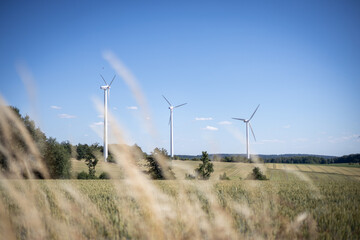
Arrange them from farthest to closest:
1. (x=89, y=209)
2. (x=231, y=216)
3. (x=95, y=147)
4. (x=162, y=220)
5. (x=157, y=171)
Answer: (x=95, y=147) < (x=157, y=171) < (x=89, y=209) < (x=231, y=216) < (x=162, y=220)

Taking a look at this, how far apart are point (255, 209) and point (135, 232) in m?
3.19

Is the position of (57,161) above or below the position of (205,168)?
above

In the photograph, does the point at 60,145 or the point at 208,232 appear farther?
the point at 60,145

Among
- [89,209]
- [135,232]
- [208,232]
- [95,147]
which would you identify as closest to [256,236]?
[208,232]

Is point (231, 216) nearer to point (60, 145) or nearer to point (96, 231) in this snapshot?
point (96, 231)

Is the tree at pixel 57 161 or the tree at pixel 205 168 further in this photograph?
the tree at pixel 205 168

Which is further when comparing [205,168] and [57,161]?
[205,168]

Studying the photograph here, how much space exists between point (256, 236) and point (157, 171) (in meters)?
36.3

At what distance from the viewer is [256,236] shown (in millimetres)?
3551

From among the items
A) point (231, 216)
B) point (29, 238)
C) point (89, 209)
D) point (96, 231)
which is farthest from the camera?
point (89, 209)

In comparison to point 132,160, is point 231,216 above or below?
below

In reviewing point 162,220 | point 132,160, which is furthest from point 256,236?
point 132,160

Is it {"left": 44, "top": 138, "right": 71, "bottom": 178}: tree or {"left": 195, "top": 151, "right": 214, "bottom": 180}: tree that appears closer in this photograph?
{"left": 44, "top": 138, "right": 71, "bottom": 178}: tree

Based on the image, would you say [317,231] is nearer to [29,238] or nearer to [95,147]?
[29,238]
